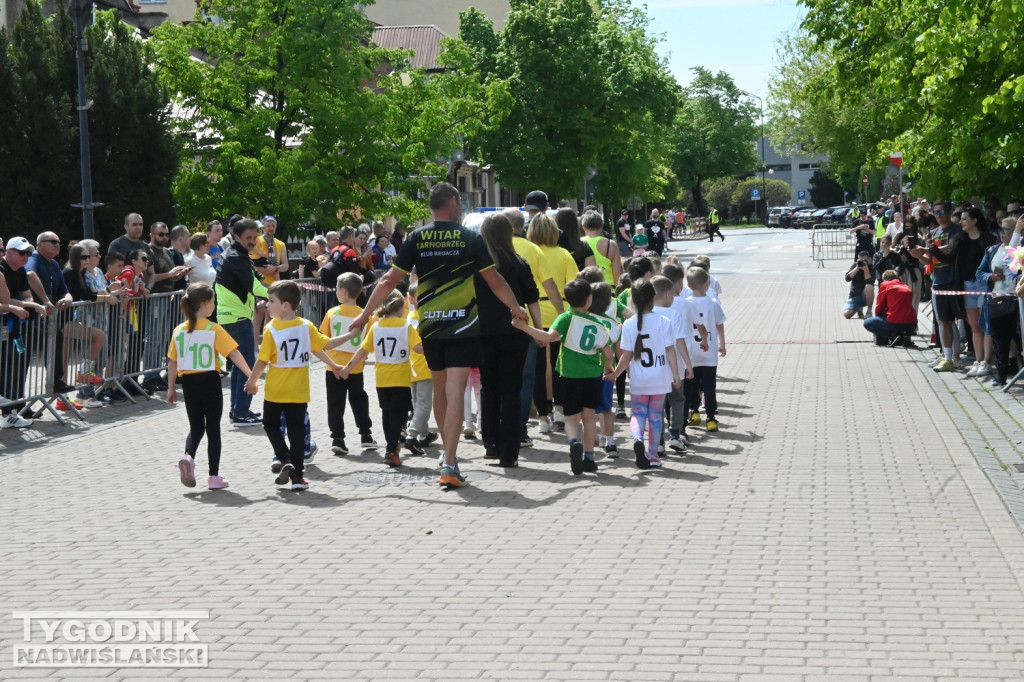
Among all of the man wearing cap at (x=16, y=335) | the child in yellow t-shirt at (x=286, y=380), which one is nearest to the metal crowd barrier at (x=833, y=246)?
the man wearing cap at (x=16, y=335)

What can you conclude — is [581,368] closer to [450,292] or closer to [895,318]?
[450,292]

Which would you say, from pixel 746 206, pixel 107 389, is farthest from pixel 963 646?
pixel 746 206

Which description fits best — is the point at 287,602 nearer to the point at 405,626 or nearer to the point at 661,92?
the point at 405,626

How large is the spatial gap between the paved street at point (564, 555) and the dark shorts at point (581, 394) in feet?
1.57

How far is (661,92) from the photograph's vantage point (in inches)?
2076

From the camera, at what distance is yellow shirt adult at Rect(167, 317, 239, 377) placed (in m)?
9.38

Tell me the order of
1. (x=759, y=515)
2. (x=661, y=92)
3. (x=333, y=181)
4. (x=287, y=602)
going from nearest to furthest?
(x=287, y=602) < (x=759, y=515) < (x=333, y=181) < (x=661, y=92)

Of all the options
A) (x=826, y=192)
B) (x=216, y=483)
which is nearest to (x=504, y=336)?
(x=216, y=483)

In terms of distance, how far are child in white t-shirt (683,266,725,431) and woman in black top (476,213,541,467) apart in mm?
1878

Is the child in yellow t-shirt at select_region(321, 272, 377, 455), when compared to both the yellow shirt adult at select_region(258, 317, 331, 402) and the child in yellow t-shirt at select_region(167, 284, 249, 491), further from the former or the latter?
the child in yellow t-shirt at select_region(167, 284, 249, 491)

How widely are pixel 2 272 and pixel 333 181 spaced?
16114 millimetres

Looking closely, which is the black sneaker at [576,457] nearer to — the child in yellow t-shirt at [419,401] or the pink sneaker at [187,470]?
the child in yellow t-shirt at [419,401]

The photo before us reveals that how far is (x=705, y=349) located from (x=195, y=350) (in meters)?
4.14

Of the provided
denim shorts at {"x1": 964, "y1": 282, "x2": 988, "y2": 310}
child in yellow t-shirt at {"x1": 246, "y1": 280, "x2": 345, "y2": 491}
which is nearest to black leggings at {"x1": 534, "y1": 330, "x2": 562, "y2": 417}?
child in yellow t-shirt at {"x1": 246, "y1": 280, "x2": 345, "y2": 491}
